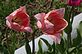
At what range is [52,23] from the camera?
135 centimetres

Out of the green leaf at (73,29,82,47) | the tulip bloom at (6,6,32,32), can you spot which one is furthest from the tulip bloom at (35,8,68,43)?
the green leaf at (73,29,82,47)

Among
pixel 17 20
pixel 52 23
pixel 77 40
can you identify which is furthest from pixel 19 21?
pixel 77 40

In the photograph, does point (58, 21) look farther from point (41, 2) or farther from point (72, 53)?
point (41, 2)

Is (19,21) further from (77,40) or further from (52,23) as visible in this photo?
(77,40)

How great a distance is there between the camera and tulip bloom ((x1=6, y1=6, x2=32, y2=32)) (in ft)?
4.24

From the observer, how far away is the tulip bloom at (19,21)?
1.29 meters

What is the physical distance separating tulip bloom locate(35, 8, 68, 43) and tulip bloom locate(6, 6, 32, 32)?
51 millimetres

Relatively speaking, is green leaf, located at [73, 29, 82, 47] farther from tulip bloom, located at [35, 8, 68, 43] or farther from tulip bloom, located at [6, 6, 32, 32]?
tulip bloom, located at [6, 6, 32, 32]

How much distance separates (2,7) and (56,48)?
1420 mm

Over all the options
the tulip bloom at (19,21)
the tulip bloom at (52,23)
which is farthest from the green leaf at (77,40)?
the tulip bloom at (19,21)

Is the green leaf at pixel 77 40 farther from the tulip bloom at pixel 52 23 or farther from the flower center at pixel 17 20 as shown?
the flower center at pixel 17 20

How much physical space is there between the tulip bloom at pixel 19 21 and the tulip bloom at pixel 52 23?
5 centimetres

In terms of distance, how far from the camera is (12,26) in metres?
1.29

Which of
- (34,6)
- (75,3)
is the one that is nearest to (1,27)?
(34,6)
